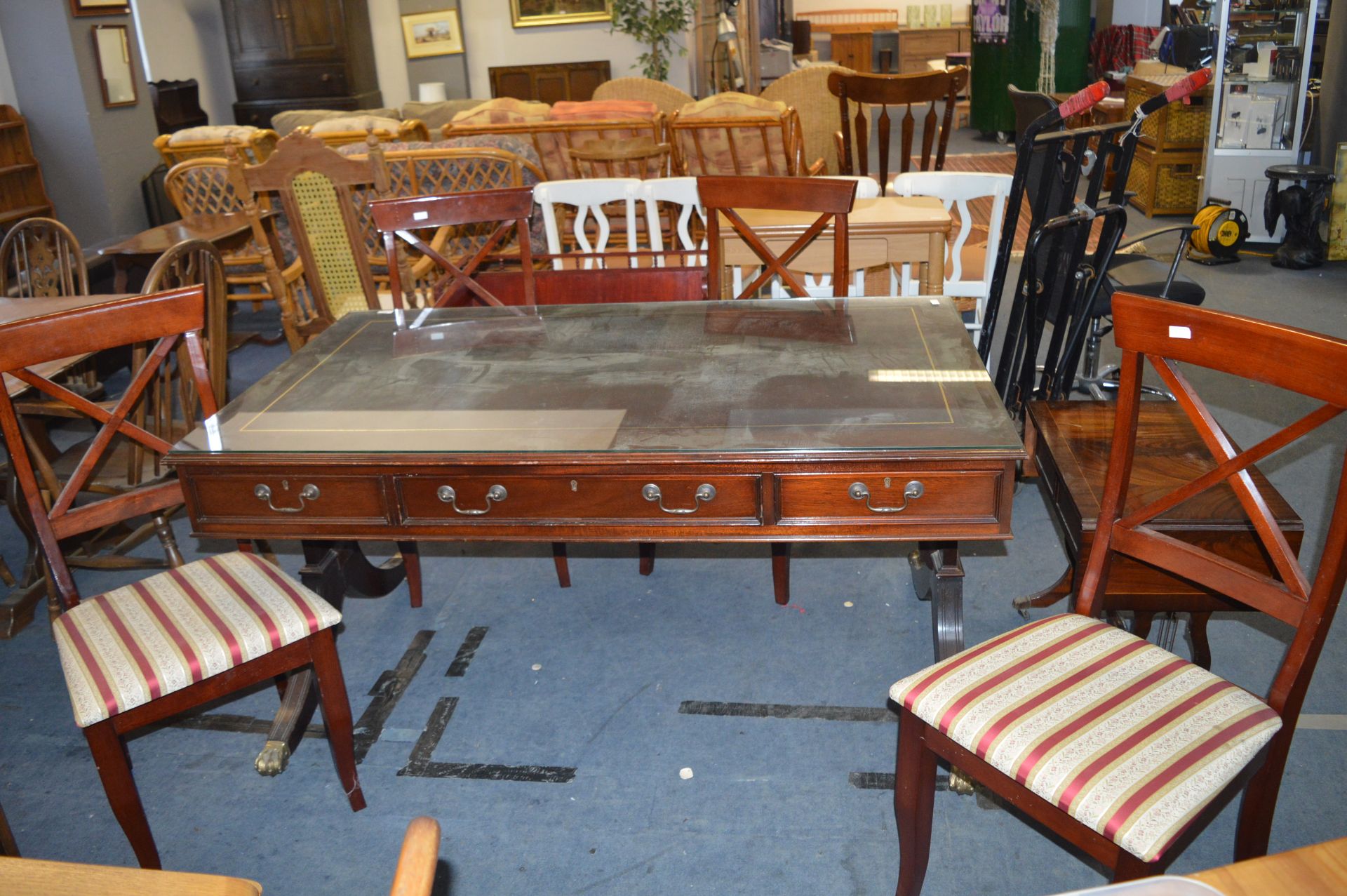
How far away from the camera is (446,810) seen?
1.92 meters

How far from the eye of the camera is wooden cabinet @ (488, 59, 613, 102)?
934 centimetres

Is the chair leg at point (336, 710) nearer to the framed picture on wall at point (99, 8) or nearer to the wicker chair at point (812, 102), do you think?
the wicker chair at point (812, 102)

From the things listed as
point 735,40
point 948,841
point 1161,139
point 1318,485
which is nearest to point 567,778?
point 948,841

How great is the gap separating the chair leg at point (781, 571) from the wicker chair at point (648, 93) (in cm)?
478

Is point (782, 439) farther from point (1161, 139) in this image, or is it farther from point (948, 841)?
point (1161, 139)

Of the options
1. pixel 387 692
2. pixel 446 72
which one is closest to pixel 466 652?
pixel 387 692

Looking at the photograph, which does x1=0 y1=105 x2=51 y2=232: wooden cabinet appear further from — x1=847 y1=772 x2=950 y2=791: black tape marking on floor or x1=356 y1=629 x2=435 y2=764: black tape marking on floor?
x1=847 y1=772 x2=950 y2=791: black tape marking on floor

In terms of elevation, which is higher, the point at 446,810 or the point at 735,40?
the point at 735,40

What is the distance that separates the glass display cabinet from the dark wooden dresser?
671cm

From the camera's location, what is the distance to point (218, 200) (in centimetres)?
460

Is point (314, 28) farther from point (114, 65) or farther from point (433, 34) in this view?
point (114, 65)

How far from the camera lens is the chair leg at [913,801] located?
4.95 ft

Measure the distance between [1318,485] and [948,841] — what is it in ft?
6.10

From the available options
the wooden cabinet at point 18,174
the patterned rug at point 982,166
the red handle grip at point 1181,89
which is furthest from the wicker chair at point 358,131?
the red handle grip at point 1181,89
